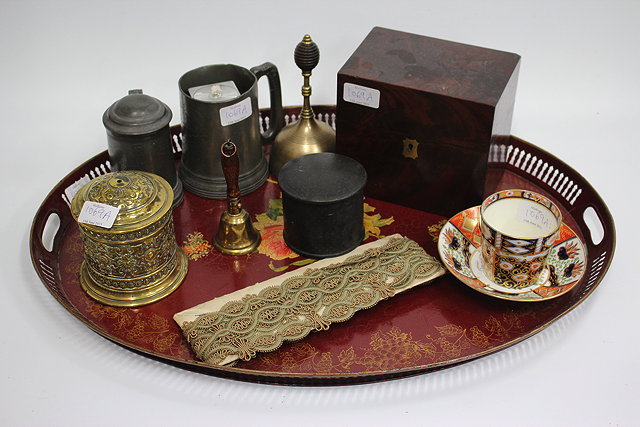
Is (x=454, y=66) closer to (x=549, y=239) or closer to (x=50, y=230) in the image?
(x=549, y=239)

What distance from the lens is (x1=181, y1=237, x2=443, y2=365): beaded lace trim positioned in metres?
1.64

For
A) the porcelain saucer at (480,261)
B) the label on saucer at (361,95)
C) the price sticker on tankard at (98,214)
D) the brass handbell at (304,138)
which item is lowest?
the porcelain saucer at (480,261)

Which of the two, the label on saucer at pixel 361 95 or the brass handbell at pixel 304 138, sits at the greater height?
the label on saucer at pixel 361 95

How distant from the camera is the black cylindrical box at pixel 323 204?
1.83 m

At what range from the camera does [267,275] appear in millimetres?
1888

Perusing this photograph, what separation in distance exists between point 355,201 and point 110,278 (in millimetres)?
590

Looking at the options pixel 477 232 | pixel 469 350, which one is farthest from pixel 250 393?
pixel 477 232

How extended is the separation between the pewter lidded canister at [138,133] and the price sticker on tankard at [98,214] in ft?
0.90

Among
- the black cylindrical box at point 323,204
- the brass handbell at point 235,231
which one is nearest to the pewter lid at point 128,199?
the brass handbell at point 235,231

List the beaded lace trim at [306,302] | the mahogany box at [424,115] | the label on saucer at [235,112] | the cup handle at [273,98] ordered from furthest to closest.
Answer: the cup handle at [273,98]
the label on saucer at [235,112]
the mahogany box at [424,115]
the beaded lace trim at [306,302]

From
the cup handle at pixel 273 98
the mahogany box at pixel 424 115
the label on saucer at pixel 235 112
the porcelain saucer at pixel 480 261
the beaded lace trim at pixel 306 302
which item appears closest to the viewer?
the beaded lace trim at pixel 306 302

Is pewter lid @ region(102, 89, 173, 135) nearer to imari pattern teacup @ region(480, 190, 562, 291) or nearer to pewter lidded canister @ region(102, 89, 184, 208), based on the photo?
pewter lidded canister @ region(102, 89, 184, 208)

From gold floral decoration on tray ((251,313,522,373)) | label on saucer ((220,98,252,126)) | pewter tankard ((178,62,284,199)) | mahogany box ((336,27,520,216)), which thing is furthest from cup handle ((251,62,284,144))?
gold floral decoration on tray ((251,313,522,373))

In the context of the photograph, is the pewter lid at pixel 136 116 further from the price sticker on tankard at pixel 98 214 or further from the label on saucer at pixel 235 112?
the price sticker on tankard at pixel 98 214
